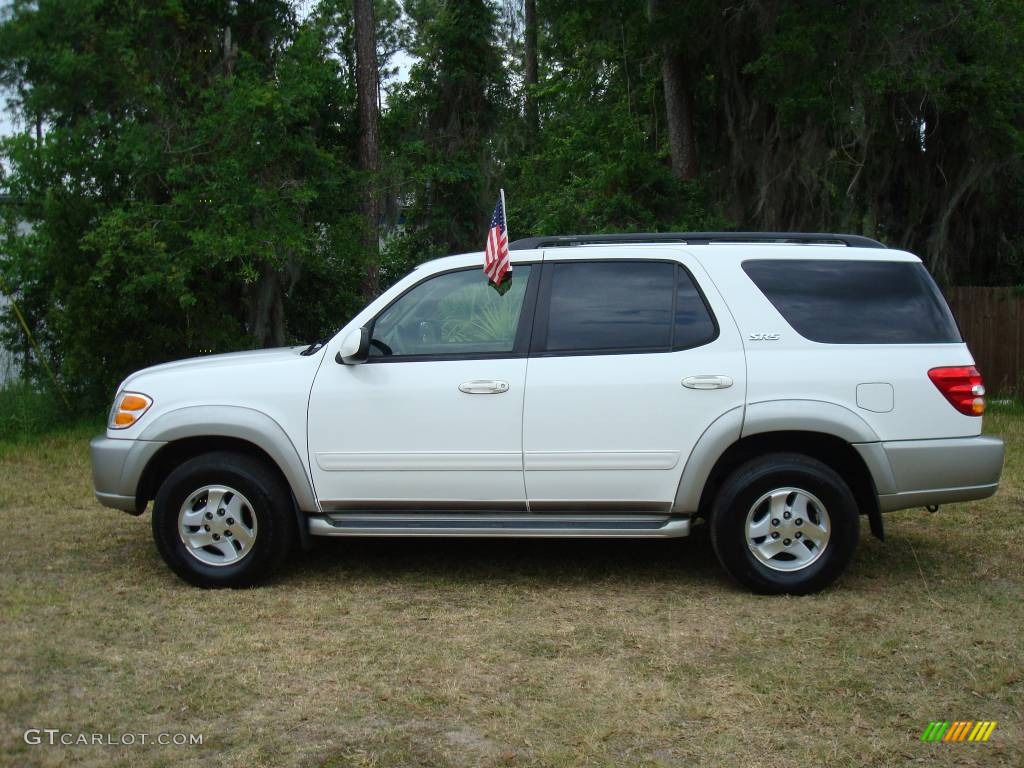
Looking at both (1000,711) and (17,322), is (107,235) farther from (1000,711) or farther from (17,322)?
(1000,711)

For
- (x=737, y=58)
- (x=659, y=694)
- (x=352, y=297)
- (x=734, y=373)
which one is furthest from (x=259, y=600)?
(x=737, y=58)

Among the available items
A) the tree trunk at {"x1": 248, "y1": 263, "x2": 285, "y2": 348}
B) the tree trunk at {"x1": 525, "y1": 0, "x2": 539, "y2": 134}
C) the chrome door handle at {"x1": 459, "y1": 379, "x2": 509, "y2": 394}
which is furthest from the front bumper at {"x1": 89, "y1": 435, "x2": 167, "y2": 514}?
the tree trunk at {"x1": 525, "y1": 0, "x2": 539, "y2": 134}

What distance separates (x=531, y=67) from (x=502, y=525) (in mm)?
26818

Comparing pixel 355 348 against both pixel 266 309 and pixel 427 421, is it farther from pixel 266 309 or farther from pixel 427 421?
pixel 266 309

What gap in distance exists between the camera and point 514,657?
5047 millimetres

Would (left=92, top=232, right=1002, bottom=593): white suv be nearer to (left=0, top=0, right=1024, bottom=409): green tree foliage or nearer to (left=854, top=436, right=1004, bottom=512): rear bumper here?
(left=854, top=436, right=1004, bottom=512): rear bumper

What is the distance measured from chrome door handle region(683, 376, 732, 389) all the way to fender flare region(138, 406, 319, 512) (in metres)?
2.10

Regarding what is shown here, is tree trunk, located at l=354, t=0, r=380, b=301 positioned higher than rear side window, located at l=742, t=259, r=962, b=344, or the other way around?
tree trunk, located at l=354, t=0, r=380, b=301

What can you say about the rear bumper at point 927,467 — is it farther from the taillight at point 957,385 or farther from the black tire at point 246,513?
the black tire at point 246,513

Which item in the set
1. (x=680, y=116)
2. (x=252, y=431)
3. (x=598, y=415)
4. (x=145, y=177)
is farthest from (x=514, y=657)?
(x=680, y=116)

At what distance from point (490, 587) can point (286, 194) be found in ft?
27.3

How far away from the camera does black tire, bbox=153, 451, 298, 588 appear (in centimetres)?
611

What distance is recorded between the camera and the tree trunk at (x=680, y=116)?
56.6 feet

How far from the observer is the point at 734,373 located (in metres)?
5.91
